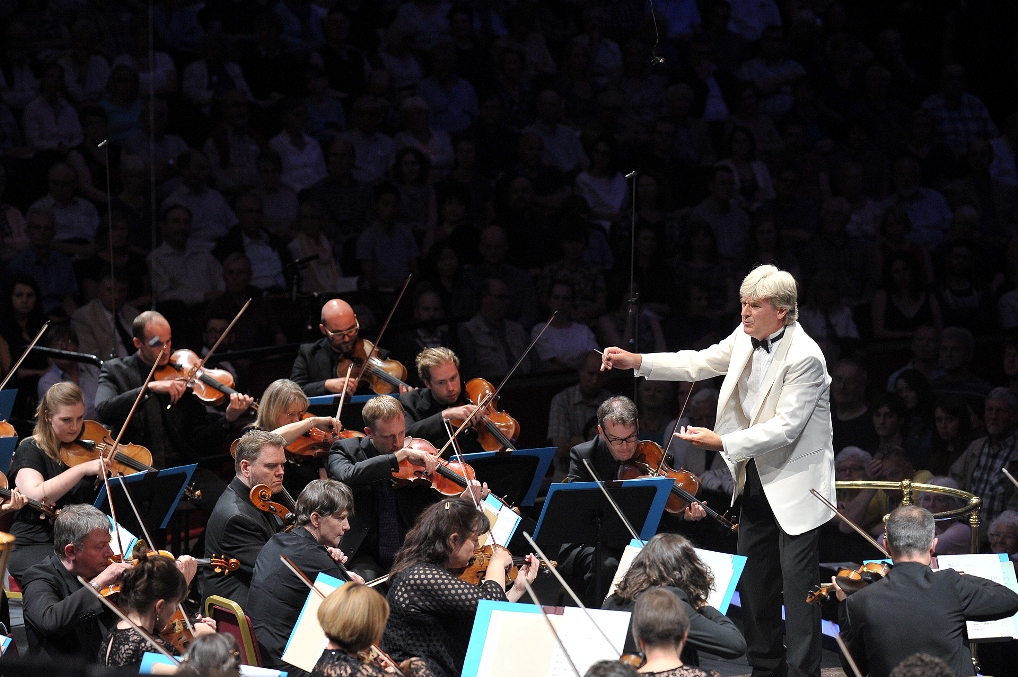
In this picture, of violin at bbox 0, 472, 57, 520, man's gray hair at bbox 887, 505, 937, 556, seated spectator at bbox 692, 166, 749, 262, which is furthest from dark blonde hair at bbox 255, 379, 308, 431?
seated spectator at bbox 692, 166, 749, 262

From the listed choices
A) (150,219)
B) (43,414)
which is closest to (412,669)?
(43,414)

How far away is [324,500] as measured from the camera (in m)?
4.07

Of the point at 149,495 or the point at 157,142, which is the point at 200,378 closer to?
the point at 149,495

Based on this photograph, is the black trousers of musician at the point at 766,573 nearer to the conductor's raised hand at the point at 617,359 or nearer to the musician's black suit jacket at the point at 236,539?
the conductor's raised hand at the point at 617,359

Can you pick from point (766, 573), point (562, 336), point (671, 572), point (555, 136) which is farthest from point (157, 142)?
point (671, 572)

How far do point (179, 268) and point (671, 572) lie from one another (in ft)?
13.4

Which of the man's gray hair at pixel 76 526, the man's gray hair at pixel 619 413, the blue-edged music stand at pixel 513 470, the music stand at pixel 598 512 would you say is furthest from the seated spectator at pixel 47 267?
the music stand at pixel 598 512

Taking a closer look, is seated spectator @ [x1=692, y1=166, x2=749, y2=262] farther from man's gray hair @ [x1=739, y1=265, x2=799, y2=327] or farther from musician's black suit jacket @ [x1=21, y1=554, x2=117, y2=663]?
musician's black suit jacket @ [x1=21, y1=554, x2=117, y2=663]

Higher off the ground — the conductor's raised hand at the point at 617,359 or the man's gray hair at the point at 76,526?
the conductor's raised hand at the point at 617,359

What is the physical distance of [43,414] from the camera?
493 cm

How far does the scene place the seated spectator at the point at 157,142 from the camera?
7.25 m

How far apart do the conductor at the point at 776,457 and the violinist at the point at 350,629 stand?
1360mm

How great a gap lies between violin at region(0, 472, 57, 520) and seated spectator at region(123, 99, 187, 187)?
2.90 metres

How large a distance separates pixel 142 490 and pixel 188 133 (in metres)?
3.52
